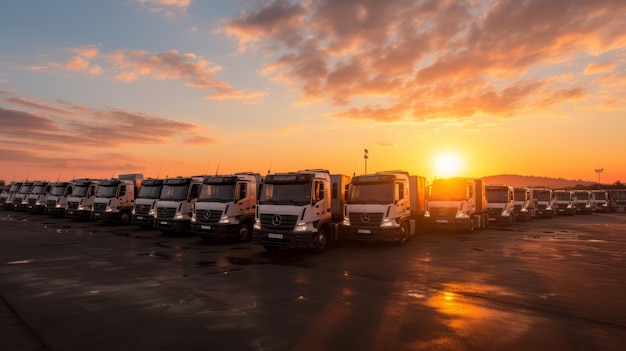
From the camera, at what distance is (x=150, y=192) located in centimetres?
2211

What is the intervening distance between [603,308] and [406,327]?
4.16m

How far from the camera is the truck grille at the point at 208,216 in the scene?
16.4 metres

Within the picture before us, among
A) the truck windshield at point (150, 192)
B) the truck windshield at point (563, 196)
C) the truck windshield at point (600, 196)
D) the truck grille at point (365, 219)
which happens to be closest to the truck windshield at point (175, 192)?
the truck windshield at point (150, 192)

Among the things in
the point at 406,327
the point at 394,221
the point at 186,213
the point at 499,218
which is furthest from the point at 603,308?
the point at 499,218

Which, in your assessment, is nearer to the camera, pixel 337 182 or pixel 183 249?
pixel 183 249

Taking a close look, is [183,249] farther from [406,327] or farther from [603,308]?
[603,308]

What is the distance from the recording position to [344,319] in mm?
6609

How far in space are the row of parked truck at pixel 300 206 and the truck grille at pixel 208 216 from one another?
4 centimetres

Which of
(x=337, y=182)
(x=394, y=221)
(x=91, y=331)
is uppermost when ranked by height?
(x=337, y=182)

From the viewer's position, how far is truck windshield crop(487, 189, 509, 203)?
27609 mm

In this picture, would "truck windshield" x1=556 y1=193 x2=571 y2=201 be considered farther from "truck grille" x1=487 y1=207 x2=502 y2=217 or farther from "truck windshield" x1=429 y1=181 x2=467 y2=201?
"truck windshield" x1=429 y1=181 x2=467 y2=201

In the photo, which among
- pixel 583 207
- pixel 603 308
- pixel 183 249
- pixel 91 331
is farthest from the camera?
pixel 583 207

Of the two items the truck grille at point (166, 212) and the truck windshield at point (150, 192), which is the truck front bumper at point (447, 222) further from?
the truck windshield at point (150, 192)

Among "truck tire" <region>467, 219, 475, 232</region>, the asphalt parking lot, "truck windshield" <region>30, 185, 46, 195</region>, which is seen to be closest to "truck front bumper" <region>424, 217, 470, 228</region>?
"truck tire" <region>467, 219, 475, 232</region>
